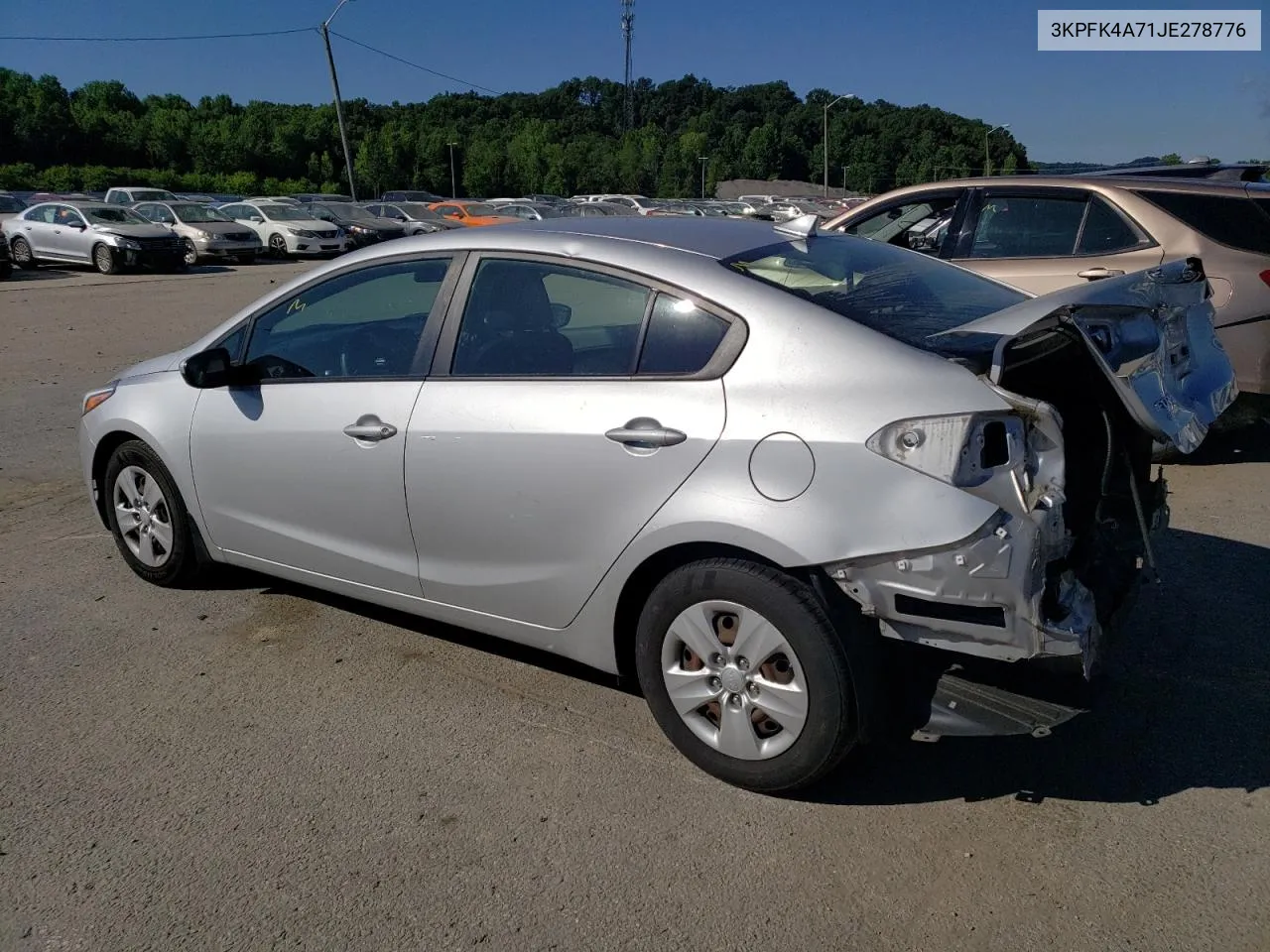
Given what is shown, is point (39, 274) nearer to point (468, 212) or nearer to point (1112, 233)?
point (468, 212)

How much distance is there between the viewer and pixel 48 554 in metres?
5.39

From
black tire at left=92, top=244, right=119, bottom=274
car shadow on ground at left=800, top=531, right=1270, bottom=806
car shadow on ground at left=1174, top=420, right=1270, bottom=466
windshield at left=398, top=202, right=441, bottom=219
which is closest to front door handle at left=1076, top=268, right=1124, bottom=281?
car shadow on ground at left=1174, top=420, right=1270, bottom=466

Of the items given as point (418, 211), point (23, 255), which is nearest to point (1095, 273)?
point (23, 255)

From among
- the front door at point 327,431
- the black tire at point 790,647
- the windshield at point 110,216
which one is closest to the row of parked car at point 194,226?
the windshield at point 110,216

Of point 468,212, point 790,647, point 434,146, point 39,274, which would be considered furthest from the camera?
point 434,146

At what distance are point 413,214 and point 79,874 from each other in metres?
35.2

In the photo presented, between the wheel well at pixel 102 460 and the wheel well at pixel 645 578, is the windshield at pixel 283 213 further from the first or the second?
the wheel well at pixel 645 578

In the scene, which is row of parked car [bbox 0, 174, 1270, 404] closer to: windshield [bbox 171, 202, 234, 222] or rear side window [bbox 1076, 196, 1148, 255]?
rear side window [bbox 1076, 196, 1148, 255]

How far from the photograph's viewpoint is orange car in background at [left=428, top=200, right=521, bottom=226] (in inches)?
1337

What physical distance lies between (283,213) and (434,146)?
65.3 m

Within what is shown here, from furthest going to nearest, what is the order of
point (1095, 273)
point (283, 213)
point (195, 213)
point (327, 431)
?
point (283, 213) → point (195, 213) → point (1095, 273) → point (327, 431)

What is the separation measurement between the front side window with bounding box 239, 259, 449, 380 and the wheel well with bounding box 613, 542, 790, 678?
125cm

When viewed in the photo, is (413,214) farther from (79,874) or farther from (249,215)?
(79,874)

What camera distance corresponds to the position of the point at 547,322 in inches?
145
